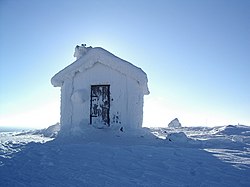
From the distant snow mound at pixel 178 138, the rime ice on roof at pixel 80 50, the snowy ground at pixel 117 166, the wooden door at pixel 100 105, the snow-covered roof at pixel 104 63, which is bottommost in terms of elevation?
the snowy ground at pixel 117 166

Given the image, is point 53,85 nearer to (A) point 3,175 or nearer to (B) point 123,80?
(B) point 123,80

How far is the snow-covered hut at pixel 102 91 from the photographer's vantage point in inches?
566

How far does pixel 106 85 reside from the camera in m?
14.6

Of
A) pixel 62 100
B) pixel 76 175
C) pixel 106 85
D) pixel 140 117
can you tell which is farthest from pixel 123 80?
pixel 76 175

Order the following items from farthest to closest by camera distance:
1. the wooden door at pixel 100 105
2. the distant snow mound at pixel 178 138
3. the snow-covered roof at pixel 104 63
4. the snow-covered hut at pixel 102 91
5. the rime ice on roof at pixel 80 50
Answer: the rime ice on roof at pixel 80 50 → the wooden door at pixel 100 105 → the snow-covered hut at pixel 102 91 → the snow-covered roof at pixel 104 63 → the distant snow mound at pixel 178 138

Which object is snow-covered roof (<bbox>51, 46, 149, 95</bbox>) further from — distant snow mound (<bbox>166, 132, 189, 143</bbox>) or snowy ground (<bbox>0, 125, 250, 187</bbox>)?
snowy ground (<bbox>0, 125, 250, 187</bbox>)

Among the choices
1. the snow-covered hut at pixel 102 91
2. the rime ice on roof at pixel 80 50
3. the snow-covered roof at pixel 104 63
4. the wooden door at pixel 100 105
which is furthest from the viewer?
the rime ice on roof at pixel 80 50

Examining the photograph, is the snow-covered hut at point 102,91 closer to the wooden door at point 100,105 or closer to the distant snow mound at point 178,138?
the wooden door at point 100,105

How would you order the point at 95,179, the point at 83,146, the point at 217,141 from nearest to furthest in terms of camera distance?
1. the point at 95,179
2. the point at 83,146
3. the point at 217,141

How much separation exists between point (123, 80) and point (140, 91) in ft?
4.48

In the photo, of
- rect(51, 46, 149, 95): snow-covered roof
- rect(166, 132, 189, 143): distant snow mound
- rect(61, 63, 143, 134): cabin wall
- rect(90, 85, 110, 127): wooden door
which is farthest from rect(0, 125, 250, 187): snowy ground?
rect(51, 46, 149, 95): snow-covered roof

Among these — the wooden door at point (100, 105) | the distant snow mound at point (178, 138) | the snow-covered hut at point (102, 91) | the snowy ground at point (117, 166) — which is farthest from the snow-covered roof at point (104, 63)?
the snowy ground at point (117, 166)

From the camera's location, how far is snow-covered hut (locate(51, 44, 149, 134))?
14375 millimetres

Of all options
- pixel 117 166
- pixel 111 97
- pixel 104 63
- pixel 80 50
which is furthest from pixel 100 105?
pixel 117 166
